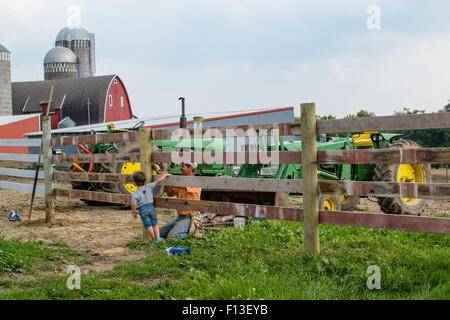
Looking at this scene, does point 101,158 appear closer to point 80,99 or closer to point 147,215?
point 147,215

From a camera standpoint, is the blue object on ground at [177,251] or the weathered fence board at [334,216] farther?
the blue object on ground at [177,251]

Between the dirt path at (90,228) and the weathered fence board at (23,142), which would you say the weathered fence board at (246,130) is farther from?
the weathered fence board at (23,142)

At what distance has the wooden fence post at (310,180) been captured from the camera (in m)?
4.86

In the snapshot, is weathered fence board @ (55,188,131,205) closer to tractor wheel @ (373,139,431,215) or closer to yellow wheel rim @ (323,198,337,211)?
yellow wheel rim @ (323,198,337,211)

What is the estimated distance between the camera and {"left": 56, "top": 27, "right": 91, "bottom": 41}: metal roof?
6244 centimetres

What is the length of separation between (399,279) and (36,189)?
23.5 feet

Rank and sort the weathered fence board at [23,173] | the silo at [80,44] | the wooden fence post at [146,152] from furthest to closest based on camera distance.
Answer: the silo at [80,44], the weathered fence board at [23,173], the wooden fence post at [146,152]

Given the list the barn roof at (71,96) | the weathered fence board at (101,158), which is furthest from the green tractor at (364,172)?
the barn roof at (71,96)

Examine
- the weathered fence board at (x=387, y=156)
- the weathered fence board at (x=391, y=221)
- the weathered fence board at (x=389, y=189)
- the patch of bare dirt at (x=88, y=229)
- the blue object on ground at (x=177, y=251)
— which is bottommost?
the patch of bare dirt at (x=88, y=229)

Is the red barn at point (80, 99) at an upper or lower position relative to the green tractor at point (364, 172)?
upper

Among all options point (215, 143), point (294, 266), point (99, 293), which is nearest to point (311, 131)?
point (294, 266)

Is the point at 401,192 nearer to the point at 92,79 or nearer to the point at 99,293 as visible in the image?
the point at 99,293

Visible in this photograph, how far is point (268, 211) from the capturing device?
207 inches

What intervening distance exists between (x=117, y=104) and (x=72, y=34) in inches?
802
